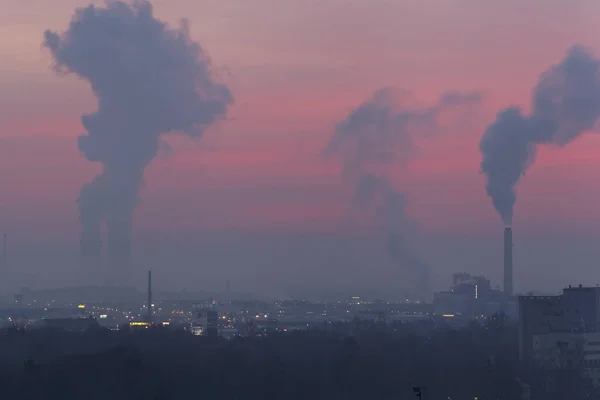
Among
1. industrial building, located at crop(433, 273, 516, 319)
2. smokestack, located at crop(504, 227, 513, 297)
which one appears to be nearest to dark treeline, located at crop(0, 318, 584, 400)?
smokestack, located at crop(504, 227, 513, 297)

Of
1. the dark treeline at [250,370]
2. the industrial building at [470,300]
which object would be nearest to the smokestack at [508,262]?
the industrial building at [470,300]

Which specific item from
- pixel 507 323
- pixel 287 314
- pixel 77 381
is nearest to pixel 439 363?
pixel 77 381

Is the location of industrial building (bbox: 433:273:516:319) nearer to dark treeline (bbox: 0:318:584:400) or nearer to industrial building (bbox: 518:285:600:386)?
industrial building (bbox: 518:285:600:386)

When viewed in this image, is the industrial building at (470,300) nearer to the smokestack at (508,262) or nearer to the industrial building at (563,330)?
the smokestack at (508,262)

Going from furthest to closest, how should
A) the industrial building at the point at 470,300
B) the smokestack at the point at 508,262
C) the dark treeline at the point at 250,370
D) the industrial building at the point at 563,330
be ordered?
1. the industrial building at the point at 470,300
2. the smokestack at the point at 508,262
3. the industrial building at the point at 563,330
4. the dark treeline at the point at 250,370

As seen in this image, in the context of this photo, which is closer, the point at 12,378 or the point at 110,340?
the point at 12,378

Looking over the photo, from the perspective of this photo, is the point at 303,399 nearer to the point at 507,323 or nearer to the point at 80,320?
the point at 507,323
